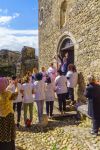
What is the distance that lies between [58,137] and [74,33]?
5.60m

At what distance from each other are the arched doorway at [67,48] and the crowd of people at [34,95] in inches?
57.3

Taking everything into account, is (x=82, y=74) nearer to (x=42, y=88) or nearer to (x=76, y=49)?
(x=76, y=49)

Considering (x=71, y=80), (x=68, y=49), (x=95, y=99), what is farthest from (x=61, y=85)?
(x=68, y=49)

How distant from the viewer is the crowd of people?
6.46 m

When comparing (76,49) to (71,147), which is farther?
(76,49)

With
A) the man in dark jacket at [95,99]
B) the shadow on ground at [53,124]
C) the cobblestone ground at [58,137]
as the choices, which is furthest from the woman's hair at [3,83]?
the shadow on ground at [53,124]

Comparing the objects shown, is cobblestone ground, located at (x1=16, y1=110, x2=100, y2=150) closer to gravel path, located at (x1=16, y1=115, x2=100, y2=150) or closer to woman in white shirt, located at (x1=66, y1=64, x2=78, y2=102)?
gravel path, located at (x1=16, y1=115, x2=100, y2=150)

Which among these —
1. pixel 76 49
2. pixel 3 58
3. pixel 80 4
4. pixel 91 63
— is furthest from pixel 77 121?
pixel 3 58

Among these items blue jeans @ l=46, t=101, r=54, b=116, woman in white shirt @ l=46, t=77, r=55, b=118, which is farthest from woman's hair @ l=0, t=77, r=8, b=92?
blue jeans @ l=46, t=101, r=54, b=116

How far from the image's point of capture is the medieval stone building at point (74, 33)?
11.4m

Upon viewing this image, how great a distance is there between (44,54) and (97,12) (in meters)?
6.96

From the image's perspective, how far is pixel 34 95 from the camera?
10.6m

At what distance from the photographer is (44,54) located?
17859 millimetres

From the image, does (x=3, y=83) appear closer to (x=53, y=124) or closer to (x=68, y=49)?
(x=53, y=124)
